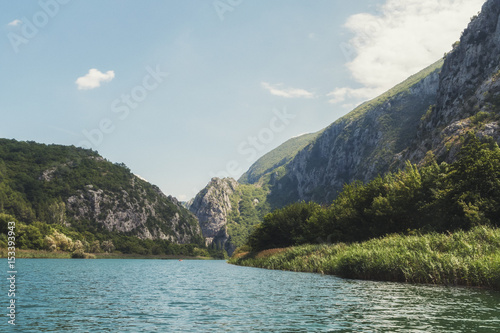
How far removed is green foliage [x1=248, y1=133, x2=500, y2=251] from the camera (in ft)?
161

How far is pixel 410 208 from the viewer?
64.1 meters

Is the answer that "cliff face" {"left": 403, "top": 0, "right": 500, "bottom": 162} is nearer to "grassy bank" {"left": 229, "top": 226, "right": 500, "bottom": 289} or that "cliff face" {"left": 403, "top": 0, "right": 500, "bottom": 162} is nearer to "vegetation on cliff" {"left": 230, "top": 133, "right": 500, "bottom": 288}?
"vegetation on cliff" {"left": 230, "top": 133, "right": 500, "bottom": 288}

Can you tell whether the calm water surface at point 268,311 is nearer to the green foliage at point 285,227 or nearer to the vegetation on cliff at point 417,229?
the vegetation on cliff at point 417,229

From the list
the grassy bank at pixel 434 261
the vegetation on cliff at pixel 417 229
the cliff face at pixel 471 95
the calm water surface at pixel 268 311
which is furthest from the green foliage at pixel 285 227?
the cliff face at pixel 471 95

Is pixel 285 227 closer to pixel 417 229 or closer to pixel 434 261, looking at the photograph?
pixel 417 229

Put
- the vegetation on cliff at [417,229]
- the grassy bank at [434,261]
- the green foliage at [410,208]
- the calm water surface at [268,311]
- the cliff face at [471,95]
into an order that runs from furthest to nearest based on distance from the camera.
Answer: the cliff face at [471,95] < the green foliage at [410,208] < the vegetation on cliff at [417,229] < the grassy bank at [434,261] < the calm water surface at [268,311]

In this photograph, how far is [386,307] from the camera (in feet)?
75.6

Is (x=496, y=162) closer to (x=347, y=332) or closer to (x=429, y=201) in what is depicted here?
(x=429, y=201)

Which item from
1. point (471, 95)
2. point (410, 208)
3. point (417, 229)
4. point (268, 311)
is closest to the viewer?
point (268, 311)

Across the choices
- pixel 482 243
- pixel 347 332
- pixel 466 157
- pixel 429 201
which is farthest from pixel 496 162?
pixel 347 332

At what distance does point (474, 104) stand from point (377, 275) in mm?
155900

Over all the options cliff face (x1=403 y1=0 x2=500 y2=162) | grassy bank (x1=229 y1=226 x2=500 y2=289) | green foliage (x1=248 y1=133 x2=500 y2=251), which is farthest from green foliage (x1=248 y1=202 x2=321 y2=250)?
cliff face (x1=403 y1=0 x2=500 y2=162)

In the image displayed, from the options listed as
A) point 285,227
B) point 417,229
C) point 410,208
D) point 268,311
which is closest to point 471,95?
point 285,227

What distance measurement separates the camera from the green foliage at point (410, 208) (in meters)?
49.0
